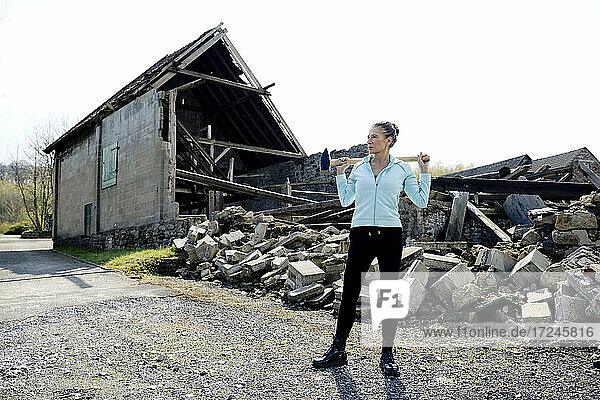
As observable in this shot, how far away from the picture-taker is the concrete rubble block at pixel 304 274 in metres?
6.26

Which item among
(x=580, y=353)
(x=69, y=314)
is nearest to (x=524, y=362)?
(x=580, y=353)

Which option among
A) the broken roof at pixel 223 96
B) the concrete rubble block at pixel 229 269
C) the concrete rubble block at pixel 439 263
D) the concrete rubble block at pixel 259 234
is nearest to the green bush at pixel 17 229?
the broken roof at pixel 223 96

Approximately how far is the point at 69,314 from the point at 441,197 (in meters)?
6.33

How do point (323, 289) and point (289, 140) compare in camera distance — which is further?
point (289, 140)

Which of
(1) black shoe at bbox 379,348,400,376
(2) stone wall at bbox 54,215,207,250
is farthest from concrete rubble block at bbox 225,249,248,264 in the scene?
(1) black shoe at bbox 379,348,400,376

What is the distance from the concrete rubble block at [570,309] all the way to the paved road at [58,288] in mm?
5049

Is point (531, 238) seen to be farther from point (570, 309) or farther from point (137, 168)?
point (137, 168)

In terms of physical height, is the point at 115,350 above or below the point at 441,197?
below

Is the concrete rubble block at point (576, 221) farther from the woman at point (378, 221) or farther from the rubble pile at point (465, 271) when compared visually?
the woman at point (378, 221)

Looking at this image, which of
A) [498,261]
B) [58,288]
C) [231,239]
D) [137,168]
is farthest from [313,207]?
[498,261]

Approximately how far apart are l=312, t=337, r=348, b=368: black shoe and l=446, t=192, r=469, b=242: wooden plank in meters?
5.08

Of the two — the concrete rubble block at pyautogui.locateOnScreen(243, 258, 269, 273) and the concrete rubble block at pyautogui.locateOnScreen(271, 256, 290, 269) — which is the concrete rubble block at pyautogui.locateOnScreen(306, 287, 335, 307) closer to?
the concrete rubble block at pyautogui.locateOnScreen(271, 256, 290, 269)

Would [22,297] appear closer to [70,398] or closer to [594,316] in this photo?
[70,398]

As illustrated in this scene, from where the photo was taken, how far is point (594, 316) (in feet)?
13.5
